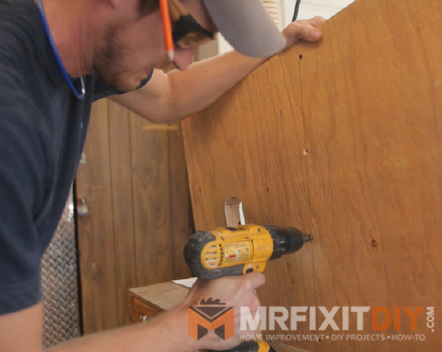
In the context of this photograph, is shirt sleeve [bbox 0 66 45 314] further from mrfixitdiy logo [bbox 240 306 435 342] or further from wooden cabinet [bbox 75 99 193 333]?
wooden cabinet [bbox 75 99 193 333]

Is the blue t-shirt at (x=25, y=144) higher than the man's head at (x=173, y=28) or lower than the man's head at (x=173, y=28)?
lower

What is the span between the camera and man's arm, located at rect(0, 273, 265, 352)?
0.57 m

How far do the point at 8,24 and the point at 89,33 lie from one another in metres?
0.11

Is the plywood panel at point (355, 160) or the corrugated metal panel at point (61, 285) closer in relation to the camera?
the plywood panel at point (355, 160)

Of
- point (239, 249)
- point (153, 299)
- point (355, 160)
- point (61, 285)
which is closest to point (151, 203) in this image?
point (61, 285)

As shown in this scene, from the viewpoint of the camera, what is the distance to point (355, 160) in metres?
0.78

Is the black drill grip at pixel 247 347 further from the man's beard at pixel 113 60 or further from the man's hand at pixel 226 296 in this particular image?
the man's beard at pixel 113 60

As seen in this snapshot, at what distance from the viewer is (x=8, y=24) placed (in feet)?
1.99

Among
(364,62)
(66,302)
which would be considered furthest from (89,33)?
(66,302)

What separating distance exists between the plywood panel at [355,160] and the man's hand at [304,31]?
0.06ft

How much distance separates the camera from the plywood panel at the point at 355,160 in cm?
68

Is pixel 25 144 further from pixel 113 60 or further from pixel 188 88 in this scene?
pixel 188 88

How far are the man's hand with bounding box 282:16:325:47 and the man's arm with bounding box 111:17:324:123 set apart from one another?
116 mm

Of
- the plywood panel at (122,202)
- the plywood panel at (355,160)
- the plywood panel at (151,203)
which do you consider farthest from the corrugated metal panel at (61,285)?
the plywood panel at (355,160)
